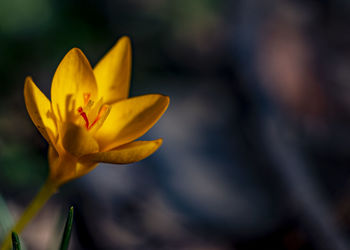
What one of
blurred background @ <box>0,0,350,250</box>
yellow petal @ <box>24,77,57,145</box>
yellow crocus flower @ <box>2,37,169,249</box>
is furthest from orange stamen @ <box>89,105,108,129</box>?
blurred background @ <box>0,0,350,250</box>

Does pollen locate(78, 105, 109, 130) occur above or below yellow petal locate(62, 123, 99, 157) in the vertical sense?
above

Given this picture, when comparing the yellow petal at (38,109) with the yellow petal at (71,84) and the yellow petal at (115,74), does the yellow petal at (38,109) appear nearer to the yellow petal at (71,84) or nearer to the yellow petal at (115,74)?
the yellow petal at (71,84)

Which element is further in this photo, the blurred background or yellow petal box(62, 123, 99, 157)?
the blurred background

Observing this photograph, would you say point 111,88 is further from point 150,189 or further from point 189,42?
point 189,42

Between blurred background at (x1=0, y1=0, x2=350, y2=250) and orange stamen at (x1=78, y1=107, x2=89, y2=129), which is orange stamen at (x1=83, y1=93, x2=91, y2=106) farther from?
blurred background at (x1=0, y1=0, x2=350, y2=250)

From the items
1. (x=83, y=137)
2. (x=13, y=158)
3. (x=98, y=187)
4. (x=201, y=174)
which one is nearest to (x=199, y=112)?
(x=201, y=174)

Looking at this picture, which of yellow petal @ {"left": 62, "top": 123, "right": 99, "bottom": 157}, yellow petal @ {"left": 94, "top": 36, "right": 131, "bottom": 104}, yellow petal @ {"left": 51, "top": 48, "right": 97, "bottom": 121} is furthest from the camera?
yellow petal @ {"left": 94, "top": 36, "right": 131, "bottom": 104}

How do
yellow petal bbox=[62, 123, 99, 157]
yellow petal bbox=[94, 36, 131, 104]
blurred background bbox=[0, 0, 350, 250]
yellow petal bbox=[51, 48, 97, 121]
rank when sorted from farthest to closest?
blurred background bbox=[0, 0, 350, 250] → yellow petal bbox=[94, 36, 131, 104] → yellow petal bbox=[51, 48, 97, 121] → yellow petal bbox=[62, 123, 99, 157]
